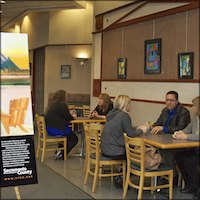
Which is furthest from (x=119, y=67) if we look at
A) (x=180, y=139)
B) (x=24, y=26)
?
(x=24, y=26)

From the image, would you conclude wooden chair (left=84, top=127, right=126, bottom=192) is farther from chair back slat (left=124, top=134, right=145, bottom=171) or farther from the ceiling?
the ceiling

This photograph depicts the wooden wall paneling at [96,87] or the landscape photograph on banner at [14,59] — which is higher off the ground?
the landscape photograph on banner at [14,59]

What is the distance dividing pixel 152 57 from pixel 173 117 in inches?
76.6

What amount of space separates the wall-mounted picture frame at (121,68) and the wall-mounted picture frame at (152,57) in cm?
77

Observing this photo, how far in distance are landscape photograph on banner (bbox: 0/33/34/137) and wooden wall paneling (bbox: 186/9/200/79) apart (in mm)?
3190

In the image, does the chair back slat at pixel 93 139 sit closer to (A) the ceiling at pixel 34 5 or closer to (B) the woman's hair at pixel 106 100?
(B) the woman's hair at pixel 106 100

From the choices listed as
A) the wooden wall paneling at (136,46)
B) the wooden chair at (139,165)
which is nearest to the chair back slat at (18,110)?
the wooden chair at (139,165)

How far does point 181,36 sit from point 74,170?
288 cm

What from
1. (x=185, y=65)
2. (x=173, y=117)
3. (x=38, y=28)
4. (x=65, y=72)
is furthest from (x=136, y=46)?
(x=38, y=28)

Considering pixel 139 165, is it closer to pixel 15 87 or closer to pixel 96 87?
pixel 15 87

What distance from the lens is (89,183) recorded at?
16.7ft

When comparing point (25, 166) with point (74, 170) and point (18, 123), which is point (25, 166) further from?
point (74, 170)

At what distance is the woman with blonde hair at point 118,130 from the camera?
4.58m

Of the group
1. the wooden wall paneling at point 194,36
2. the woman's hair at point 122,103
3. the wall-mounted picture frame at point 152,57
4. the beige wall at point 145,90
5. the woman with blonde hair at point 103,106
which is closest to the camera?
the woman's hair at point 122,103
